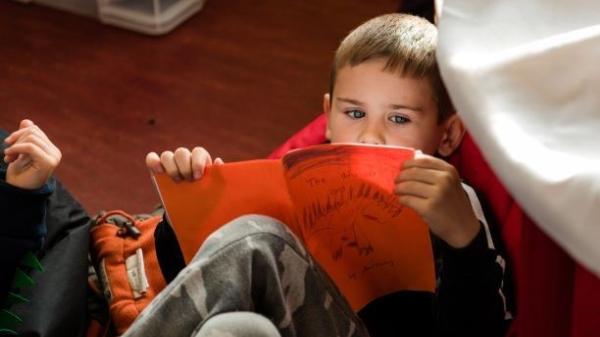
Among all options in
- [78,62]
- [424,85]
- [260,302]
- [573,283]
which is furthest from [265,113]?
[573,283]

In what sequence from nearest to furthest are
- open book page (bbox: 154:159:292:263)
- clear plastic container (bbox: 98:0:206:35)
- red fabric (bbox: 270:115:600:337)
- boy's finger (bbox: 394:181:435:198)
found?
red fabric (bbox: 270:115:600:337) → boy's finger (bbox: 394:181:435:198) → open book page (bbox: 154:159:292:263) → clear plastic container (bbox: 98:0:206:35)

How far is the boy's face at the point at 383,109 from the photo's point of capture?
794 mm

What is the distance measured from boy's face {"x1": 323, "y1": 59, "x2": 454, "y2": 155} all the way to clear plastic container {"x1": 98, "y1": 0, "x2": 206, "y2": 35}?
1.29 meters

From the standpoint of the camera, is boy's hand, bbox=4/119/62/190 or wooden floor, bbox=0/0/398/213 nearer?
boy's hand, bbox=4/119/62/190

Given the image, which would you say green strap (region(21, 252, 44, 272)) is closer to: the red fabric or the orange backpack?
the orange backpack

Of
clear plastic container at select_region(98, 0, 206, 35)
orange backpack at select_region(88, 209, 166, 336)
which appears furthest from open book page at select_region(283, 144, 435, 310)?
clear plastic container at select_region(98, 0, 206, 35)

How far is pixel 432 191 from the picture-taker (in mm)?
646

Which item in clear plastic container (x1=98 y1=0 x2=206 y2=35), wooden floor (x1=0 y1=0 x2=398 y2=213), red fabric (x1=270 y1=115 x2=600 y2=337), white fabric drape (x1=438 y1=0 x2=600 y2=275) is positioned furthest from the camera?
clear plastic container (x1=98 y1=0 x2=206 y2=35)

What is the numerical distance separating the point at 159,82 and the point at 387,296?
119cm

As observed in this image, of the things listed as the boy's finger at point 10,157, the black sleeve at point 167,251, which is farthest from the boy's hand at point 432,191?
the boy's finger at point 10,157

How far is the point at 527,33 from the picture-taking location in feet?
1.50

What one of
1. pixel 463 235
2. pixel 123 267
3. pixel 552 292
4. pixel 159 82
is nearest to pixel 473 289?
pixel 463 235

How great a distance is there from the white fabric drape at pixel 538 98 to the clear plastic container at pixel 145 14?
5.36ft

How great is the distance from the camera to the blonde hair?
81 cm
